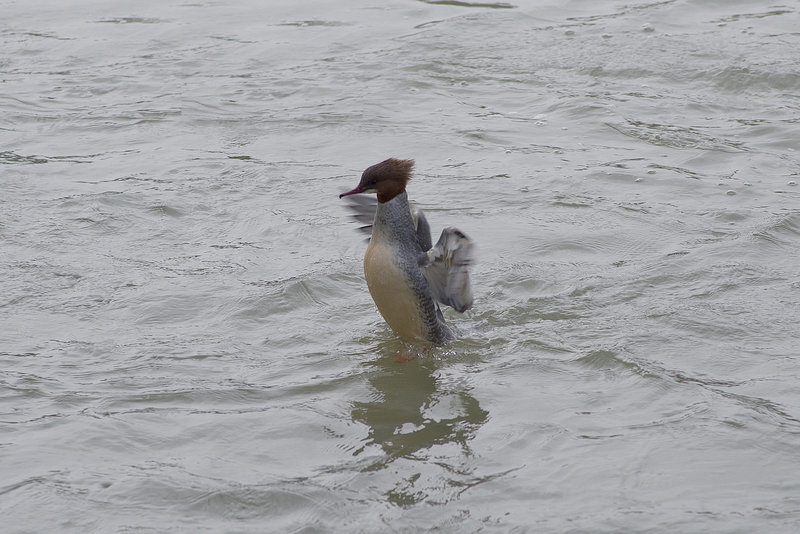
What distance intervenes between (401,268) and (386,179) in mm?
501

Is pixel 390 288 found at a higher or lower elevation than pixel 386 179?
lower

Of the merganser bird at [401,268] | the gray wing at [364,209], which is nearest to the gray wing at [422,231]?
the merganser bird at [401,268]

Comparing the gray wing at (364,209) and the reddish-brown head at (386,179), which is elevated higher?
the reddish-brown head at (386,179)

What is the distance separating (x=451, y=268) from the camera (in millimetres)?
5859

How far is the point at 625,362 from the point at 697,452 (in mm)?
1019

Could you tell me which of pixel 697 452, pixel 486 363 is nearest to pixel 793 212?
pixel 486 363

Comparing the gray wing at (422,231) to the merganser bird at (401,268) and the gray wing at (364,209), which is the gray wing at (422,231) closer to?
the merganser bird at (401,268)

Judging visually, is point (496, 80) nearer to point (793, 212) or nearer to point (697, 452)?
point (793, 212)

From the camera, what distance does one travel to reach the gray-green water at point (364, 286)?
4.60m

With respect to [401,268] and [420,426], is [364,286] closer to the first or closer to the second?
[401,268]

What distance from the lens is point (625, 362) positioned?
5.77 m

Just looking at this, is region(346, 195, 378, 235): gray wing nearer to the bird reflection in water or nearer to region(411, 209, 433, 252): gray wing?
region(411, 209, 433, 252): gray wing

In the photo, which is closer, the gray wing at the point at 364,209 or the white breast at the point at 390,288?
the white breast at the point at 390,288

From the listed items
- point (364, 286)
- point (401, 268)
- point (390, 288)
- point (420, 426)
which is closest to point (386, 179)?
point (401, 268)
